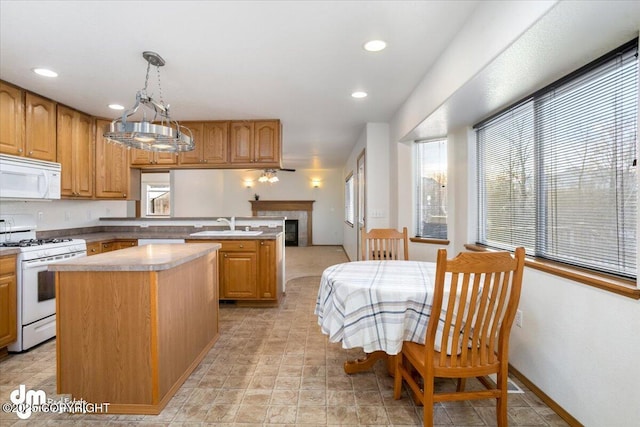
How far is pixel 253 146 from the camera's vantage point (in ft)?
13.6

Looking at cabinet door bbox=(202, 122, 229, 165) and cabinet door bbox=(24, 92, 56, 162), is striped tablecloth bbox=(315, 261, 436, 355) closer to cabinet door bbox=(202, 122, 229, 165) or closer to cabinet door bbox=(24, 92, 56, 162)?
cabinet door bbox=(202, 122, 229, 165)

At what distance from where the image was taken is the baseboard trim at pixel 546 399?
1.74 meters

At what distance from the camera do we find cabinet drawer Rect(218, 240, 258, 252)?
3.79 meters

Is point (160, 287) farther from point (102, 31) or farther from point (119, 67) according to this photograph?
point (119, 67)

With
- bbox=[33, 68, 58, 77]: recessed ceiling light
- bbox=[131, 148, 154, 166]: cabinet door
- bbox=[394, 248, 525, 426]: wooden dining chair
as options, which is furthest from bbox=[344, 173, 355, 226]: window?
bbox=[394, 248, 525, 426]: wooden dining chair

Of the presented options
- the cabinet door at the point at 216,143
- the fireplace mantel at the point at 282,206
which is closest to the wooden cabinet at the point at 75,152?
the cabinet door at the point at 216,143

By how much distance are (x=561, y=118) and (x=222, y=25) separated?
A: 7.22ft

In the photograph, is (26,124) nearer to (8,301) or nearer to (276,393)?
(8,301)

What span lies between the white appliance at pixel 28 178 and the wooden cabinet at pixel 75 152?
0.28 meters

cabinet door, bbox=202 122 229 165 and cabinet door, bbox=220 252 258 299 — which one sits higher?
cabinet door, bbox=202 122 229 165

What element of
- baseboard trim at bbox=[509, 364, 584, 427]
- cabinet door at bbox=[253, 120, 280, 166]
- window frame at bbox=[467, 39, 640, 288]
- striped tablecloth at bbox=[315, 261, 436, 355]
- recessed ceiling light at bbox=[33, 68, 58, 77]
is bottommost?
baseboard trim at bbox=[509, 364, 584, 427]

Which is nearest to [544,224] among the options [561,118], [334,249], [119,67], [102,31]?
[561,118]

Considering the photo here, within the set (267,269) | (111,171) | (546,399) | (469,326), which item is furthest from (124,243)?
(546,399)

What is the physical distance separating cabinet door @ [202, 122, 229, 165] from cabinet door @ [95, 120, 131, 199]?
1.07 metres
